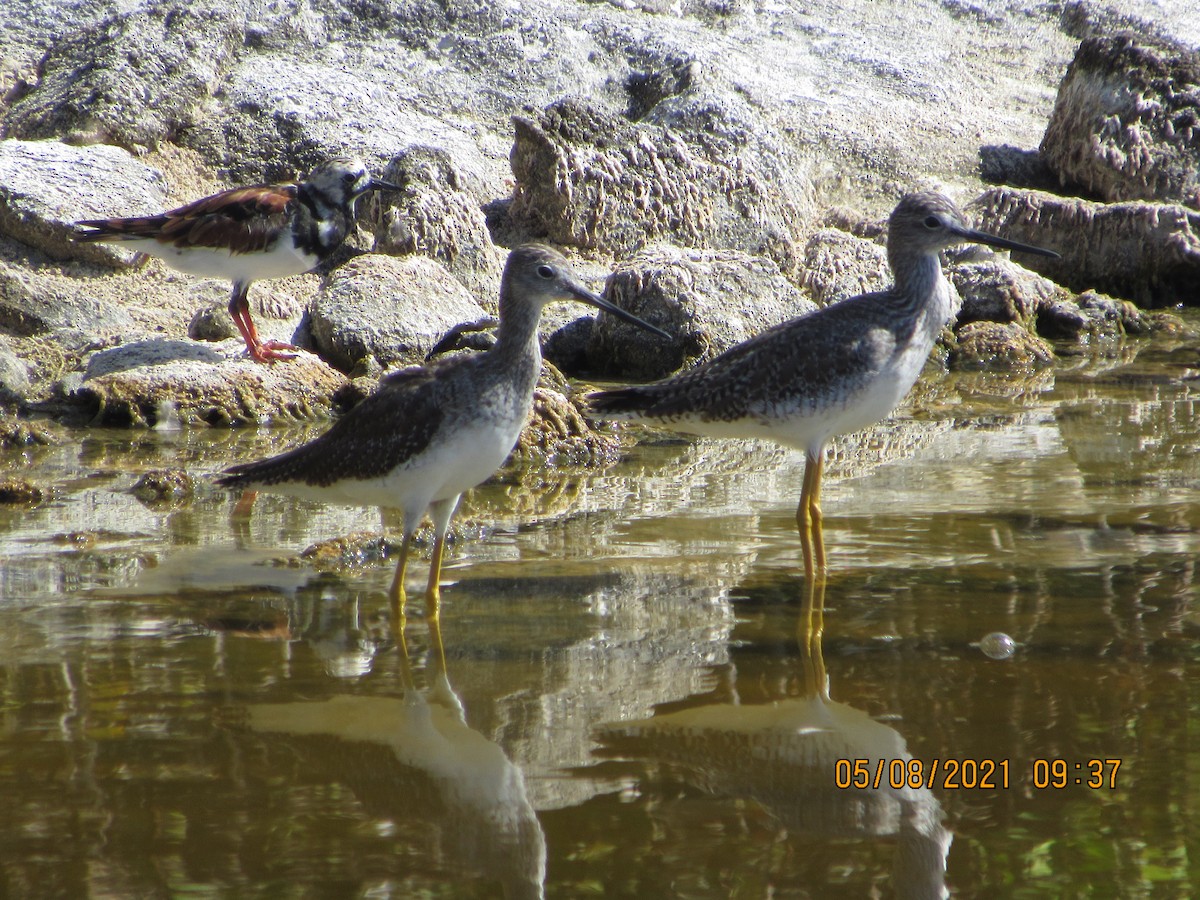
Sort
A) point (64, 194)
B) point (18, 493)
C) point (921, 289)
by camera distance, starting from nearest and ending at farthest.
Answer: point (921, 289)
point (18, 493)
point (64, 194)

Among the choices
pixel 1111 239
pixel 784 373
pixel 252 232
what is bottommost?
pixel 784 373

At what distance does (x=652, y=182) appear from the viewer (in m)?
13.4

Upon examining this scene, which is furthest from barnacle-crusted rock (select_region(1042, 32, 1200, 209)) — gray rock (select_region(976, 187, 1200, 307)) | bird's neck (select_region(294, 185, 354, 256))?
bird's neck (select_region(294, 185, 354, 256))

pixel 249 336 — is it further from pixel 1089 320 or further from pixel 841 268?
pixel 1089 320

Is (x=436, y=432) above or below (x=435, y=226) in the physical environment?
below

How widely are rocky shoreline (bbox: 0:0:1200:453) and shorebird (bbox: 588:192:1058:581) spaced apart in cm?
205

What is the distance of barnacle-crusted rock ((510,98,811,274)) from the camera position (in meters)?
13.1

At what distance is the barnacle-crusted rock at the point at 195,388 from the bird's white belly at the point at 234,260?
655mm

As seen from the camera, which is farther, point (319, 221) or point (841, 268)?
point (841, 268)

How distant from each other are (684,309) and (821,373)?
459 centimetres

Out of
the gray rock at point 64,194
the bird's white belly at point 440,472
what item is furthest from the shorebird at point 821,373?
the gray rock at point 64,194

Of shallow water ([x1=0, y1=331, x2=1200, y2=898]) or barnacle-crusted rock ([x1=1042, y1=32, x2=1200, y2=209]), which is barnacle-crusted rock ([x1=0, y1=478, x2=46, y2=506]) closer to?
shallow water ([x1=0, y1=331, x2=1200, y2=898])
